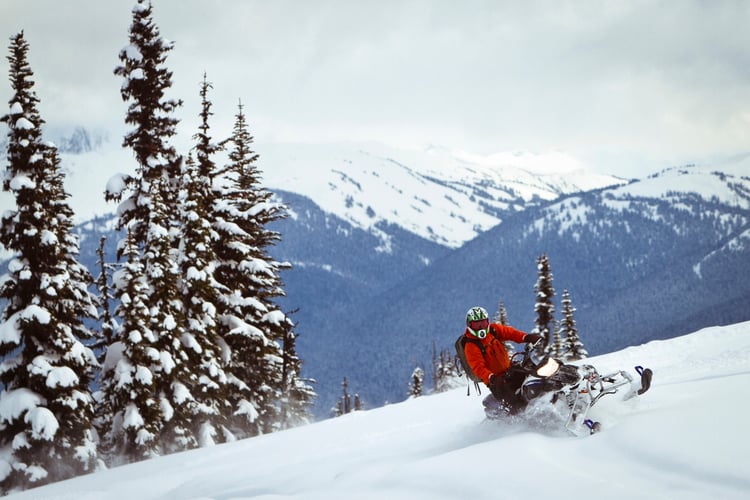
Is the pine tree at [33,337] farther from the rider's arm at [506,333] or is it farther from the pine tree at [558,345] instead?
the pine tree at [558,345]

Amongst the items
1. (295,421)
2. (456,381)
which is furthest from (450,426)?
(456,381)

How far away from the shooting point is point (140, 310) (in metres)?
19.7

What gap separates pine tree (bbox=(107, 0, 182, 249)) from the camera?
20.4m

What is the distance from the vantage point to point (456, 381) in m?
62.9

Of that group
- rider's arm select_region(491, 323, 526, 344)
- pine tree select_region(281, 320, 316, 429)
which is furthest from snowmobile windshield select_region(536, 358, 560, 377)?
pine tree select_region(281, 320, 316, 429)

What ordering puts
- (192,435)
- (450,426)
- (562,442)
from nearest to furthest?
1. (562,442)
2. (450,426)
3. (192,435)

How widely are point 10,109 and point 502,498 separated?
19464mm

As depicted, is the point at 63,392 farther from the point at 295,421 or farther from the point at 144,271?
the point at 295,421

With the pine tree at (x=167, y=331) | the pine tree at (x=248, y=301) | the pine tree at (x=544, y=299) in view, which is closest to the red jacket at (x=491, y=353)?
the pine tree at (x=167, y=331)

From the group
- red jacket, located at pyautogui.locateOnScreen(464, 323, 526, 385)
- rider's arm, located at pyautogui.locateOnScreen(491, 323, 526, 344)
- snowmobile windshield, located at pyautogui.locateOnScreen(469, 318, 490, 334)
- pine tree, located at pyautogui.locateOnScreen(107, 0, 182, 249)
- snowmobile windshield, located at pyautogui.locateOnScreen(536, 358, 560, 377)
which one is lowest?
snowmobile windshield, located at pyautogui.locateOnScreen(536, 358, 560, 377)

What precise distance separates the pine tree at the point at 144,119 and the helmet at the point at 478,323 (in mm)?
14265

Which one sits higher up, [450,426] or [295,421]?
[450,426]

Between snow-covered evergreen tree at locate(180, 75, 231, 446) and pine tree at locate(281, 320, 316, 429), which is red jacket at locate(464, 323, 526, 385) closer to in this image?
snow-covered evergreen tree at locate(180, 75, 231, 446)

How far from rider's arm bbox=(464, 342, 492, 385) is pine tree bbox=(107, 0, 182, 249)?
565 inches
